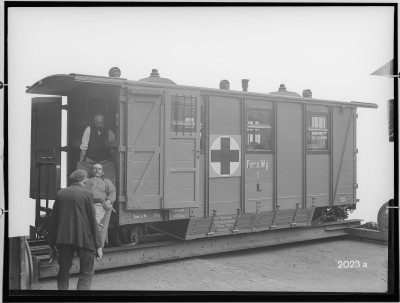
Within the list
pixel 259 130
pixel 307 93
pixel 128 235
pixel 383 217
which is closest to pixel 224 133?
pixel 259 130

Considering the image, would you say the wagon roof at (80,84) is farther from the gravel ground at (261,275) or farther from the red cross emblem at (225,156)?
the gravel ground at (261,275)

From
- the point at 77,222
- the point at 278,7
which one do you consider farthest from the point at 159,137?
the point at 278,7

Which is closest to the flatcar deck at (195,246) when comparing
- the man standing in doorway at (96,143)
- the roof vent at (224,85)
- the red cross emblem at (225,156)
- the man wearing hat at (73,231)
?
the man wearing hat at (73,231)

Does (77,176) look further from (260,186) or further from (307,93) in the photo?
(307,93)

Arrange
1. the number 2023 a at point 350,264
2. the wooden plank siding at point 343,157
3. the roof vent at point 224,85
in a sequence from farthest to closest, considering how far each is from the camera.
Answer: the wooden plank siding at point 343,157 → the roof vent at point 224,85 → the number 2023 a at point 350,264

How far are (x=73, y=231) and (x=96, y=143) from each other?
1.37 meters

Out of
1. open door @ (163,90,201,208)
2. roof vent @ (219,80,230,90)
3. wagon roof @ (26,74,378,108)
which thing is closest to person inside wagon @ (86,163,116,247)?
→ open door @ (163,90,201,208)

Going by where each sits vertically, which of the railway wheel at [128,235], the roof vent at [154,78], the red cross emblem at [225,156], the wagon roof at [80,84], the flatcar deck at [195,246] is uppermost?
the roof vent at [154,78]

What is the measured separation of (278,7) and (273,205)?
3.30 m

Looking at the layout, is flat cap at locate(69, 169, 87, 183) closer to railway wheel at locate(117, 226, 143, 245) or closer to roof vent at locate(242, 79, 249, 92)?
railway wheel at locate(117, 226, 143, 245)

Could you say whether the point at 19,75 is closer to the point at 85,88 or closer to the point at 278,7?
the point at 85,88

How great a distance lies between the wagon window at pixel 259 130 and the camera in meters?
8.80

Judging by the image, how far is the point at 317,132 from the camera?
9727 mm

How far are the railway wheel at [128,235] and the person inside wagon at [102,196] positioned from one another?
53cm
